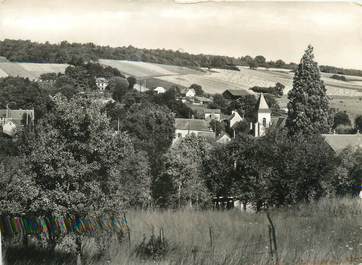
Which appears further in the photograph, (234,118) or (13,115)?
(234,118)

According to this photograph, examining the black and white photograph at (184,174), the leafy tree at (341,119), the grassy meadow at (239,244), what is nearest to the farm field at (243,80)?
the leafy tree at (341,119)

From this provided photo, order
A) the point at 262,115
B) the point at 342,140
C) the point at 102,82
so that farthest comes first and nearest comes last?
the point at 262,115 < the point at 102,82 < the point at 342,140

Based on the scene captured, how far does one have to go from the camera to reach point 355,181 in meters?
45.4

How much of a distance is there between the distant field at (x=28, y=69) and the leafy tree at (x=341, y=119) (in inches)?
1757

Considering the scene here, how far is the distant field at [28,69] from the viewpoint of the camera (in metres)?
85.3

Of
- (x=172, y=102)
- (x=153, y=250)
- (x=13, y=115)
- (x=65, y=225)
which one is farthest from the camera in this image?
(x=172, y=102)

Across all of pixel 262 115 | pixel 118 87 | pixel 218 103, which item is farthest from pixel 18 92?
pixel 262 115

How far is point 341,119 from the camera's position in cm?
7712

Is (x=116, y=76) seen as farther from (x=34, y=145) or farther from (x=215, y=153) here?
(x=34, y=145)

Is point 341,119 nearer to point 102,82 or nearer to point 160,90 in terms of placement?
point 160,90

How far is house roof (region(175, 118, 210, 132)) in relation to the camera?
3625 inches

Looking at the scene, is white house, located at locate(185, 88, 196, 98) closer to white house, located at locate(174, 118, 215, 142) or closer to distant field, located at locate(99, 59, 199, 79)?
distant field, located at locate(99, 59, 199, 79)

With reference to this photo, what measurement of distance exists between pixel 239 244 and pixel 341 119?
68.7m

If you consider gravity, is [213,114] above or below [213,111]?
below
